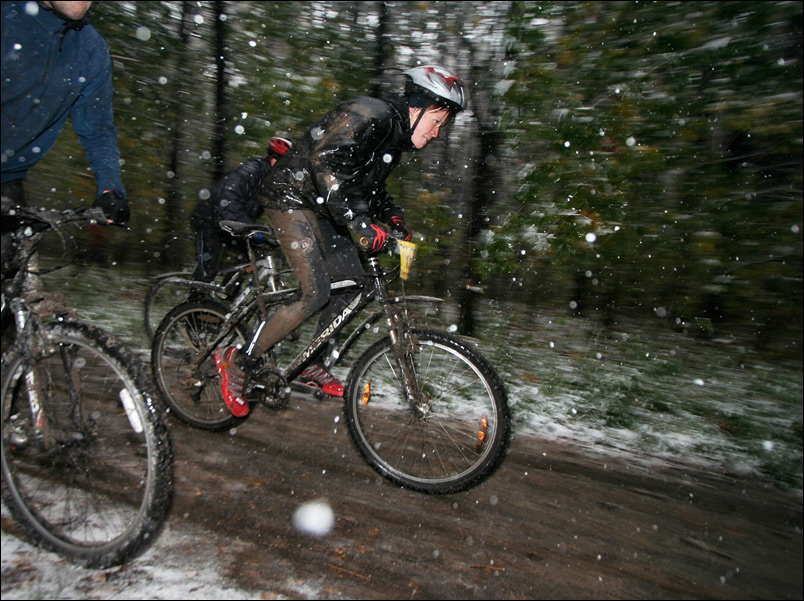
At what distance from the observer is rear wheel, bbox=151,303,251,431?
3.64 metres

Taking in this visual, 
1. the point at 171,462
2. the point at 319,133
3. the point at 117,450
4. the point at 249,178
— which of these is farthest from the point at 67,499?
the point at 249,178

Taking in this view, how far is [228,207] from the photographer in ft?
13.4

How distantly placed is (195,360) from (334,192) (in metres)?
1.70

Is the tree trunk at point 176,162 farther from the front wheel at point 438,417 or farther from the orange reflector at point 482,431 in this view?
the orange reflector at point 482,431

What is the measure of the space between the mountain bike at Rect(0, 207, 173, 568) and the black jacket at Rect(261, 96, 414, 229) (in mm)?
1232

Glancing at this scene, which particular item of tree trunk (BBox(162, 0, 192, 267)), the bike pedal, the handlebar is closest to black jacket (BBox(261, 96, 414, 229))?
the bike pedal

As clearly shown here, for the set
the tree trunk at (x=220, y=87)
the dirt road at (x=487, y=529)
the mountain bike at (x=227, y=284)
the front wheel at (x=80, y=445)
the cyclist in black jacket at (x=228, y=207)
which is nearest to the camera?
the front wheel at (x=80, y=445)

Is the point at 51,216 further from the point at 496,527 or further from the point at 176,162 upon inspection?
the point at 176,162

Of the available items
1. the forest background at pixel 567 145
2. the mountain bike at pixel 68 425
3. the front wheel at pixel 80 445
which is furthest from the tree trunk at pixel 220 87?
the front wheel at pixel 80 445

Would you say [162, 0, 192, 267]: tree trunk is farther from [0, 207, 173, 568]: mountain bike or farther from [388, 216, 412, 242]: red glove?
[0, 207, 173, 568]: mountain bike

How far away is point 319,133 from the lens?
3.08 metres

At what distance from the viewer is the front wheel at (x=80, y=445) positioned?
209 cm

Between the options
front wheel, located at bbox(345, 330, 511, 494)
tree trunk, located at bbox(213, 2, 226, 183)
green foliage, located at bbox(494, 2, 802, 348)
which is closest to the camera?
front wheel, located at bbox(345, 330, 511, 494)

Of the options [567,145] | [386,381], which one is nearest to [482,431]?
[386,381]
